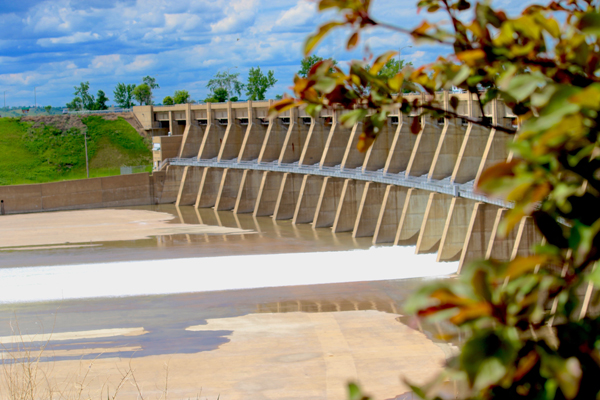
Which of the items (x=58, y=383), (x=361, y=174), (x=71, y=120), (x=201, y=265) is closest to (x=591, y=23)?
(x=58, y=383)

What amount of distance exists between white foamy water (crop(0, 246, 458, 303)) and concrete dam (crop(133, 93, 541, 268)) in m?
2.29

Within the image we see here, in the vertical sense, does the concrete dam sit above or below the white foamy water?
above

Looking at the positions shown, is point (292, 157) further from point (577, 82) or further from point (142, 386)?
point (577, 82)

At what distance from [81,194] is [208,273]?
26349 mm

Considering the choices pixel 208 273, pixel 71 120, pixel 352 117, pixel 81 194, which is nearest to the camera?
pixel 352 117

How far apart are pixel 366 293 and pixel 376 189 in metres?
13.4

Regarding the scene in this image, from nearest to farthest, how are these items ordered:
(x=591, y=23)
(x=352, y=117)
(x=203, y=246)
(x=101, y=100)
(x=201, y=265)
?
1. (x=591, y=23)
2. (x=352, y=117)
3. (x=201, y=265)
4. (x=203, y=246)
5. (x=101, y=100)

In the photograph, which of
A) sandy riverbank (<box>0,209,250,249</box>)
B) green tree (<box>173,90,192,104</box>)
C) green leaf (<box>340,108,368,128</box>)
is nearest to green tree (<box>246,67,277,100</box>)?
green tree (<box>173,90,192,104</box>)

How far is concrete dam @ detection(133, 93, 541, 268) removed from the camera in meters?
29.0

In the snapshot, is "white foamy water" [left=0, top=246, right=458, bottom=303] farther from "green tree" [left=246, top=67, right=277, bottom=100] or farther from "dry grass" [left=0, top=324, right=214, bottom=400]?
"green tree" [left=246, top=67, right=277, bottom=100]

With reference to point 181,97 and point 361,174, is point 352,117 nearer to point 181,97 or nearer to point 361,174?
point 361,174

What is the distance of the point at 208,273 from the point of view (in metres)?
28.3

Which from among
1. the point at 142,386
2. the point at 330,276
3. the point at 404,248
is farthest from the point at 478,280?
the point at 404,248

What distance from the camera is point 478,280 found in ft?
5.89
